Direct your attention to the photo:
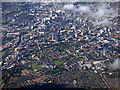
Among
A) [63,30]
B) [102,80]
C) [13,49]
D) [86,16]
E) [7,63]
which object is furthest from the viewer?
[86,16]

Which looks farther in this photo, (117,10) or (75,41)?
(117,10)

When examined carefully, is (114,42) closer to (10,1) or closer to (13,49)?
(13,49)

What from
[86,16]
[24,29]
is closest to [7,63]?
[24,29]

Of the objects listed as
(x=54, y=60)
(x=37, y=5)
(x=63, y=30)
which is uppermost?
(x=37, y=5)

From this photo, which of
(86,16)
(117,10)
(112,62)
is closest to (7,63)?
(112,62)

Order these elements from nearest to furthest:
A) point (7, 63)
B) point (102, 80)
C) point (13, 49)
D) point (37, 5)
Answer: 1. point (102, 80)
2. point (7, 63)
3. point (13, 49)
4. point (37, 5)

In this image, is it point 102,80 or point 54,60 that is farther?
point 54,60

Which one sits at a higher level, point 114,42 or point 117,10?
point 117,10

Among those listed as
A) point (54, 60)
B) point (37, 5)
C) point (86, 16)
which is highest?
point (37, 5)

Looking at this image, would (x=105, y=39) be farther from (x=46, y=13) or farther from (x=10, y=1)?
(x=10, y=1)
